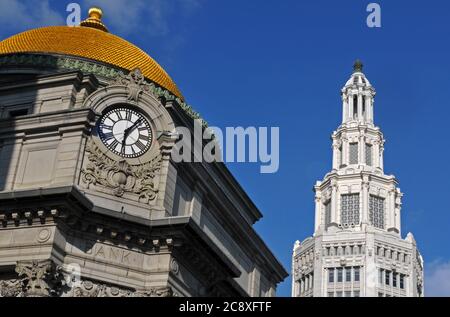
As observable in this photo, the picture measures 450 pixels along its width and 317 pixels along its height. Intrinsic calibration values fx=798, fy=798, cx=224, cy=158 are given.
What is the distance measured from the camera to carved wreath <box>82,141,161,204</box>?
3828 centimetres

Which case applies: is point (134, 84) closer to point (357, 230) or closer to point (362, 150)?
point (357, 230)

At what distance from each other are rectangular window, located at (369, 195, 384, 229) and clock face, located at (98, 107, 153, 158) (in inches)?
4337

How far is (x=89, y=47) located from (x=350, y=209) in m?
107

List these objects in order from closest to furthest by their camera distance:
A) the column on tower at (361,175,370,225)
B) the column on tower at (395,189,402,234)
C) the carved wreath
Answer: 1. the carved wreath
2. the column on tower at (361,175,370,225)
3. the column on tower at (395,189,402,234)

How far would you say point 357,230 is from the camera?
471ft

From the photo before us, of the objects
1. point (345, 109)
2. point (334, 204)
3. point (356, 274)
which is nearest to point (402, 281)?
point (356, 274)

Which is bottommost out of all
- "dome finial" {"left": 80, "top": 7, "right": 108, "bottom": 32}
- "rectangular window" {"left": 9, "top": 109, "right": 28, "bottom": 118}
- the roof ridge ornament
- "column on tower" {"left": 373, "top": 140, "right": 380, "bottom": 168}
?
"rectangular window" {"left": 9, "top": 109, "right": 28, "bottom": 118}

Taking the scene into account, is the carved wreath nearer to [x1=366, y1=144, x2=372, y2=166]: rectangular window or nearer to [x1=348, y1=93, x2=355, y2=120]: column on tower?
[x1=366, y1=144, x2=372, y2=166]: rectangular window

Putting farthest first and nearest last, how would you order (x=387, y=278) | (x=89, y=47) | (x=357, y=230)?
1. (x=357, y=230)
2. (x=387, y=278)
3. (x=89, y=47)

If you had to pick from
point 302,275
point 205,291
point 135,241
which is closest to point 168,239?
point 135,241

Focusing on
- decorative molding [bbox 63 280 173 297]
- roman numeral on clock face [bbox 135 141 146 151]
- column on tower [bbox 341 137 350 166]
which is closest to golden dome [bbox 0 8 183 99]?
roman numeral on clock face [bbox 135 141 146 151]

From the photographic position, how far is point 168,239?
121 feet
